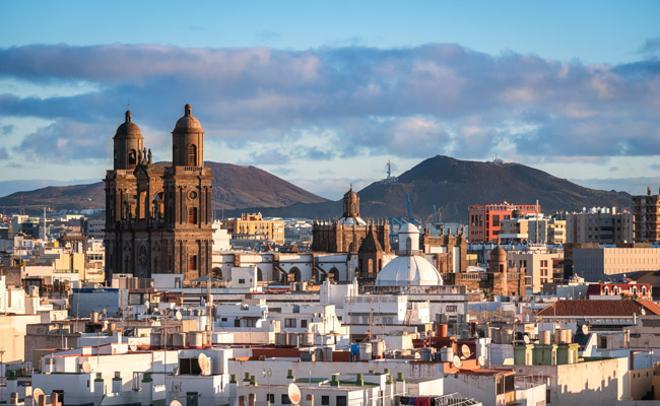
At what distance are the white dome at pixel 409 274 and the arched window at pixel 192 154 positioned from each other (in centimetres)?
2113

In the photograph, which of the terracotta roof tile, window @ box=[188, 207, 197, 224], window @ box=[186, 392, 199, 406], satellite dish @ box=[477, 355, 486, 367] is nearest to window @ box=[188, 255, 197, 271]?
window @ box=[188, 207, 197, 224]

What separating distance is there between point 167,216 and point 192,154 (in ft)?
13.3

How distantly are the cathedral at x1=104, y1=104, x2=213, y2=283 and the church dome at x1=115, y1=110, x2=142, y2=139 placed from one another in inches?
81.4

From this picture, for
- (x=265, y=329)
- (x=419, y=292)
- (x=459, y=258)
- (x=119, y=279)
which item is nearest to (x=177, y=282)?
(x=119, y=279)

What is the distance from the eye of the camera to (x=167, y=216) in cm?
14688

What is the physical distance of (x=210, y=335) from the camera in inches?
2635

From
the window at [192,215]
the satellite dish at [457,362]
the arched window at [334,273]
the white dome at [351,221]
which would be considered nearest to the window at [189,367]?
the satellite dish at [457,362]

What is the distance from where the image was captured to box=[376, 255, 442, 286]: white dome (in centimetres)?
12706

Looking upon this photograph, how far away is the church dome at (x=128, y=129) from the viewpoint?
501 feet

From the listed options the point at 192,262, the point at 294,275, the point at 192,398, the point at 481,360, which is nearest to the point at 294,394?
the point at 192,398

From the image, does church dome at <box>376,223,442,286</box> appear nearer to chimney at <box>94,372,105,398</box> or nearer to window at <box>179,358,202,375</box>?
window at <box>179,358,202,375</box>

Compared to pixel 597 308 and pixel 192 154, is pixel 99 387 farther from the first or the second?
pixel 192 154

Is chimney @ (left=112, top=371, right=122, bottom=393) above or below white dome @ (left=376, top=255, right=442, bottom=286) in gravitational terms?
below

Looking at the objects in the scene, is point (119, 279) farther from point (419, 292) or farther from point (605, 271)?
point (605, 271)
